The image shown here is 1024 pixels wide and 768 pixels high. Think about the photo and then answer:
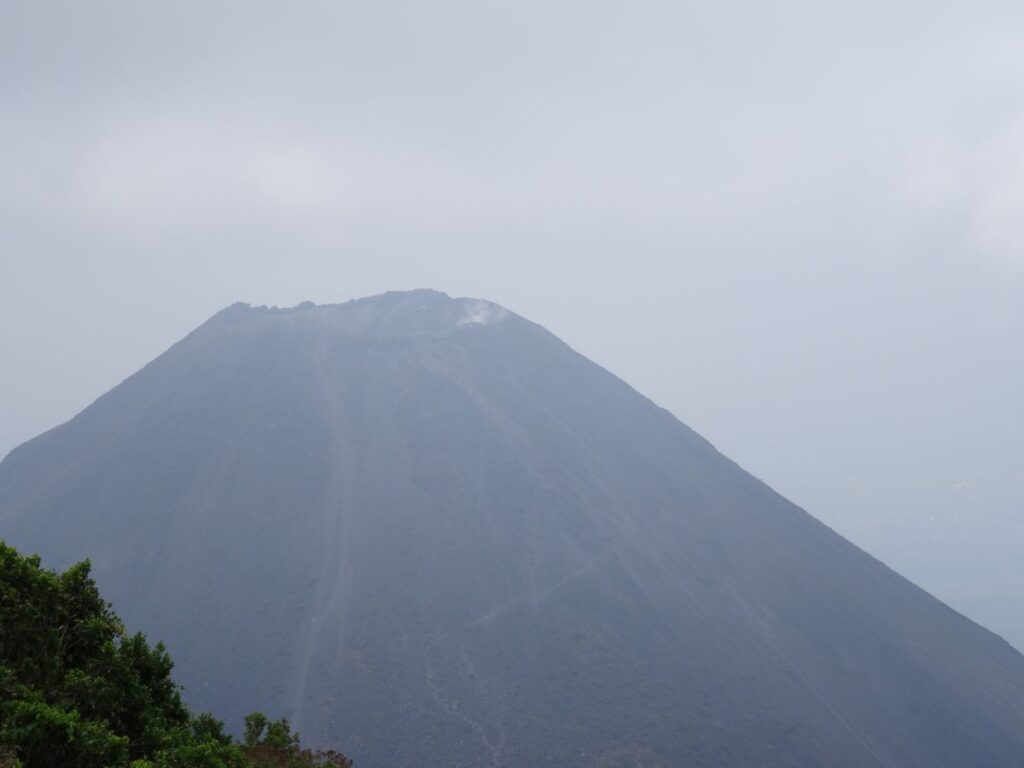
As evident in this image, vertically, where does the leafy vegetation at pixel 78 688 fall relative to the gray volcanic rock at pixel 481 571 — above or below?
below

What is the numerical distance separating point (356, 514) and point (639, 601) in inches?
676

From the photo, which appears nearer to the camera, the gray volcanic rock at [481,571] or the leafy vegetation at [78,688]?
the leafy vegetation at [78,688]

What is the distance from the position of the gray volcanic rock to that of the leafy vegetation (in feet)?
71.5

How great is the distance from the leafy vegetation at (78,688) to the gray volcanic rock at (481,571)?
21783mm

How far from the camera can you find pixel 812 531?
55.9m

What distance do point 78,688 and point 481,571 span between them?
34.1 meters

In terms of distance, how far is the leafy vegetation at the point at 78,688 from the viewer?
9102 mm

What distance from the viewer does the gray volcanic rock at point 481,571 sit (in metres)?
35.4

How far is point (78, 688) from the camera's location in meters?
11.0

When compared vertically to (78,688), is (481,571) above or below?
above

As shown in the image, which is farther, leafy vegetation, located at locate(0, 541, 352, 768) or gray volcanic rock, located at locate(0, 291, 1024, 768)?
gray volcanic rock, located at locate(0, 291, 1024, 768)

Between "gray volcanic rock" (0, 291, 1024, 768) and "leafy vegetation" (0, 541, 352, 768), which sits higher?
"gray volcanic rock" (0, 291, 1024, 768)

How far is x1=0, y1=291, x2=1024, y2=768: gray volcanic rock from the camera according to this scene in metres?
35.4

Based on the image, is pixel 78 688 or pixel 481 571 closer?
pixel 78 688
